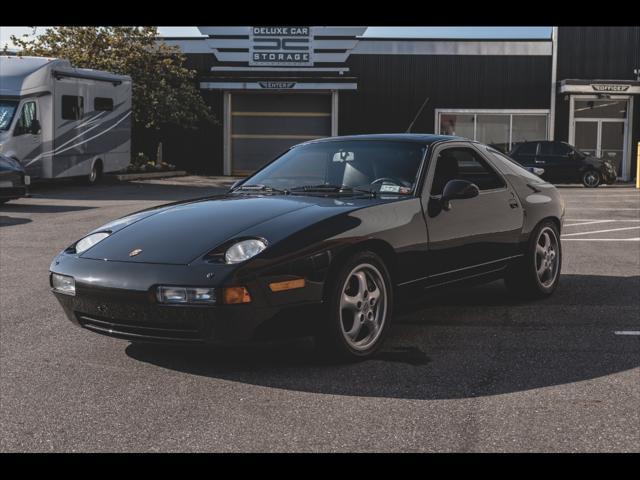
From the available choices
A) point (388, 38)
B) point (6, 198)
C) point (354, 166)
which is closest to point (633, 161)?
point (388, 38)

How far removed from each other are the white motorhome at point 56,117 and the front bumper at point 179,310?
1645 centimetres

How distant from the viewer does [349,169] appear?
5.91 m

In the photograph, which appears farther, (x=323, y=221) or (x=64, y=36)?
(x=64, y=36)

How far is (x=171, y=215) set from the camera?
17.4 feet

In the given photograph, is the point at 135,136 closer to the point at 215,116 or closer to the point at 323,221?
the point at 215,116

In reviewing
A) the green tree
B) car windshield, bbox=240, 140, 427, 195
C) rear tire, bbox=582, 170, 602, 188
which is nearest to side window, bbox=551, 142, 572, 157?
rear tire, bbox=582, 170, 602, 188

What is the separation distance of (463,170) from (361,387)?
7.97 ft

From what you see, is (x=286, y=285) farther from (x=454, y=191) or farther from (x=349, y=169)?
(x=454, y=191)

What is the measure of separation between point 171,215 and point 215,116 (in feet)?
92.3

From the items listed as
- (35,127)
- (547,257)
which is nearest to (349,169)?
(547,257)

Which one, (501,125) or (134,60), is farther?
(501,125)
